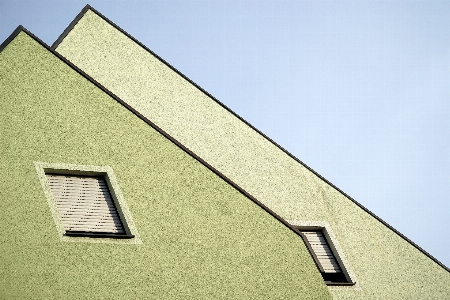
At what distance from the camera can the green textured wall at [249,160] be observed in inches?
391

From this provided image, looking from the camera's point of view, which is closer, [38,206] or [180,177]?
[38,206]

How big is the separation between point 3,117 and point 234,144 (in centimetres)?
562

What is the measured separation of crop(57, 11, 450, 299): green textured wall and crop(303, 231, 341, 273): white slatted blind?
1.01 ft

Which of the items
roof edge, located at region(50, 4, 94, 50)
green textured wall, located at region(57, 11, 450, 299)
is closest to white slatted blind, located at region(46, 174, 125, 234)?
green textured wall, located at region(57, 11, 450, 299)

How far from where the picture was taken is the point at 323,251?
9.84 meters

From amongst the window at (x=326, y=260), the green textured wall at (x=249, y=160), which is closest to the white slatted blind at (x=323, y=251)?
the window at (x=326, y=260)

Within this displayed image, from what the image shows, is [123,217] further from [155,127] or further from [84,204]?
[155,127]

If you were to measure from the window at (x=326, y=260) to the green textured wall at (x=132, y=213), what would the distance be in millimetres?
2987

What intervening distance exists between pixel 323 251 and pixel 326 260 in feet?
0.73

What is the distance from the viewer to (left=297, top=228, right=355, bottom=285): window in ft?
30.7

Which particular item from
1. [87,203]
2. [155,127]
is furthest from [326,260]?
[87,203]

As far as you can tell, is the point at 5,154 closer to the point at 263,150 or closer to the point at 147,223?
the point at 147,223

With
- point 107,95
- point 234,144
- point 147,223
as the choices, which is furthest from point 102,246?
point 234,144

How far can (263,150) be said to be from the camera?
11.1 metres
